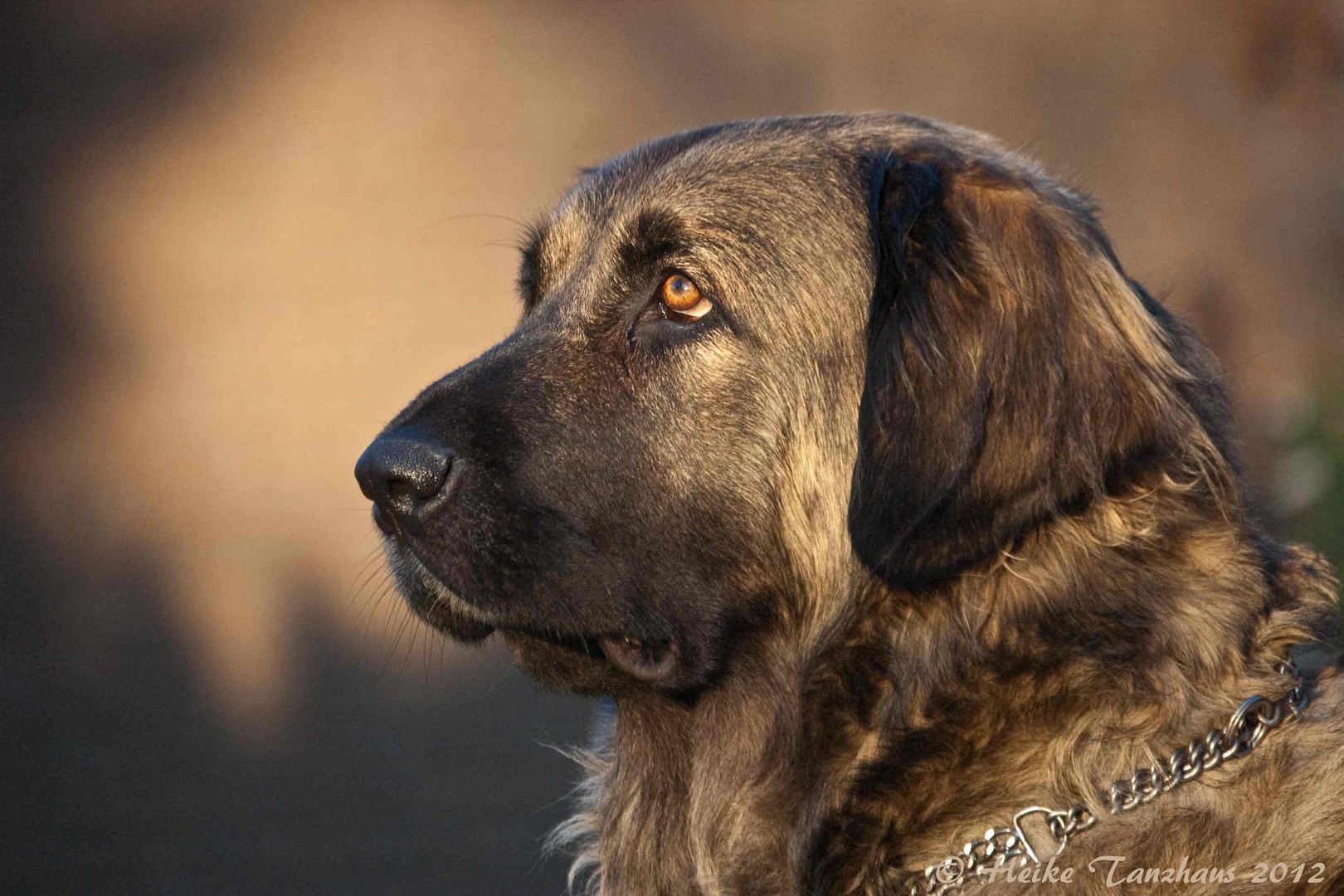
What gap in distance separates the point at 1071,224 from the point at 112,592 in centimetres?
407

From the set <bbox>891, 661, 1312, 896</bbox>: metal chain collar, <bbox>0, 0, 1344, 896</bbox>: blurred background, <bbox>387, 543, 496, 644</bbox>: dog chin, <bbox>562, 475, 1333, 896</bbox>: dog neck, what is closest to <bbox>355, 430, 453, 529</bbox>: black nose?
<bbox>387, 543, 496, 644</bbox>: dog chin

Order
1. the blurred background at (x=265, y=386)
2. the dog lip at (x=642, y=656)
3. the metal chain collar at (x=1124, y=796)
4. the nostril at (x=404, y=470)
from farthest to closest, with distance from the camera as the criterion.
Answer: the blurred background at (x=265, y=386), the dog lip at (x=642, y=656), the nostril at (x=404, y=470), the metal chain collar at (x=1124, y=796)

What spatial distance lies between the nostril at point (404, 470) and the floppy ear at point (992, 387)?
0.78m

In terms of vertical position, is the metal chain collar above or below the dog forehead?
below

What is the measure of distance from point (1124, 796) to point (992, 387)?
2.39 ft

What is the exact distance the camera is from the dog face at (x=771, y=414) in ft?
7.56

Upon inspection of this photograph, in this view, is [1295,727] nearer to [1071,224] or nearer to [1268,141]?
[1071,224]

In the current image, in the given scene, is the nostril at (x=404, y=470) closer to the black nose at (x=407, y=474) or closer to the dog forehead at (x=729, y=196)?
the black nose at (x=407, y=474)

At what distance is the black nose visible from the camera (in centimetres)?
247

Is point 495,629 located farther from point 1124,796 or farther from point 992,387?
point 1124,796

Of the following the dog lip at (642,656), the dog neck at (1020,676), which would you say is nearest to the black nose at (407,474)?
the dog lip at (642,656)

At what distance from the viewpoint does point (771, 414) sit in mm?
2578

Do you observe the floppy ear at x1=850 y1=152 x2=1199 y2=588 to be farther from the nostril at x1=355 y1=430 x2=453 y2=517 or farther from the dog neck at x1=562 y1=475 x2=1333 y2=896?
the nostril at x1=355 y1=430 x2=453 y2=517

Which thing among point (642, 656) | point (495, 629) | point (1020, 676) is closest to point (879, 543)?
point (1020, 676)
